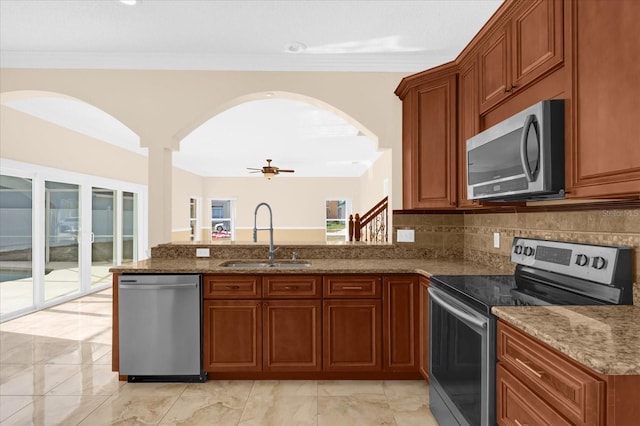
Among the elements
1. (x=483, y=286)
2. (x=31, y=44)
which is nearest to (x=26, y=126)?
(x=31, y=44)

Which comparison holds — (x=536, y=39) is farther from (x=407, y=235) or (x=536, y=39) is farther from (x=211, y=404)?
(x=211, y=404)

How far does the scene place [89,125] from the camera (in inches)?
218

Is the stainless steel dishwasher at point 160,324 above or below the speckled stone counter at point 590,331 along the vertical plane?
below

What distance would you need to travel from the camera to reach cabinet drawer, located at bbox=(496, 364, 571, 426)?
1.28 meters

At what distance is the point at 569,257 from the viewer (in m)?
1.92

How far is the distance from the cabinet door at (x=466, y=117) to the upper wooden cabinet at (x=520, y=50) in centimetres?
9

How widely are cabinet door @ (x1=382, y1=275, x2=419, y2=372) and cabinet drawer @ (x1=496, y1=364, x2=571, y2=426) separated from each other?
3.81ft

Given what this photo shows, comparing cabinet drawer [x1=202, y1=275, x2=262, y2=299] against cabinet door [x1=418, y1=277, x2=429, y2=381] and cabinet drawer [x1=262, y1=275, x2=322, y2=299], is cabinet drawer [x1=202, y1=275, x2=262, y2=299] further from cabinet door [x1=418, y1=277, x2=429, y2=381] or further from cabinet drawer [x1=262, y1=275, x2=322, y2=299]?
cabinet door [x1=418, y1=277, x2=429, y2=381]

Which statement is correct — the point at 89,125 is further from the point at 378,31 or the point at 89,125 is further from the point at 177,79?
the point at 378,31

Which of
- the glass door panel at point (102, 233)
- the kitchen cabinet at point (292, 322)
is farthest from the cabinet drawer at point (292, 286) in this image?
the glass door panel at point (102, 233)

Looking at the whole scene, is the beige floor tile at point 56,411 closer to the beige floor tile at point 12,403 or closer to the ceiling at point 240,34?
the beige floor tile at point 12,403

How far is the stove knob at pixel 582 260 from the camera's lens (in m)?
1.81

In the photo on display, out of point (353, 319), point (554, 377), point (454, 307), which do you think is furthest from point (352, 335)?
point (554, 377)

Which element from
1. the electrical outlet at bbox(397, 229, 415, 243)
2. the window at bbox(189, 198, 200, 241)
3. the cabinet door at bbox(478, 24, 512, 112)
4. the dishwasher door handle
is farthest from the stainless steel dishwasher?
the window at bbox(189, 198, 200, 241)
